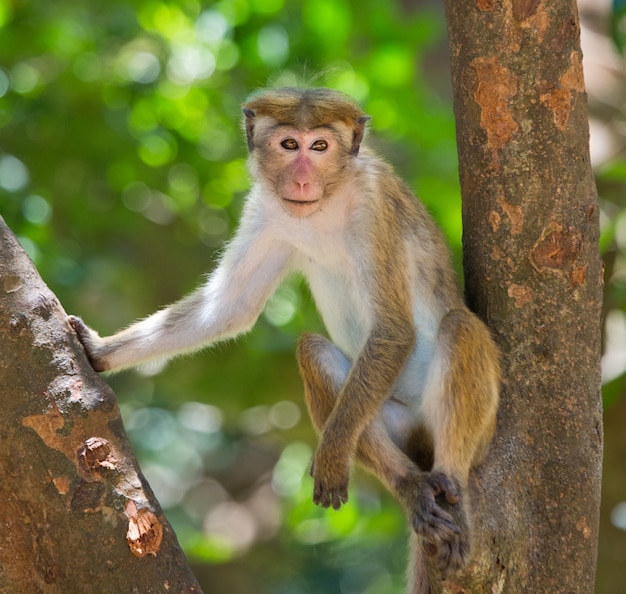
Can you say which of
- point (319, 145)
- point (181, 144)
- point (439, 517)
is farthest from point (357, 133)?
point (181, 144)

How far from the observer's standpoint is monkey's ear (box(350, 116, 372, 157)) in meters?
4.98

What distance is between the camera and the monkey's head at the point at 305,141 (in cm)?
477

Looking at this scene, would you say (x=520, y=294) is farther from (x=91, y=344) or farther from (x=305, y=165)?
(x=91, y=344)

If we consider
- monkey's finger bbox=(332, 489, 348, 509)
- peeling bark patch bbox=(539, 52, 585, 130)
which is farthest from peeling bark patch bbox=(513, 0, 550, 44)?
monkey's finger bbox=(332, 489, 348, 509)

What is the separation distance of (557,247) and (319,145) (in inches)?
55.8

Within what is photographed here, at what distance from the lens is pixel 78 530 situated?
335cm

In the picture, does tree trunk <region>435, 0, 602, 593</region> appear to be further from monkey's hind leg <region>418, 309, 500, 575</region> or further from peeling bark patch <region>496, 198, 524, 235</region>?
monkey's hind leg <region>418, 309, 500, 575</region>

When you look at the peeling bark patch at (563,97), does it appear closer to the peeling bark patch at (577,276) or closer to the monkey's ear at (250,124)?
the peeling bark patch at (577,276)

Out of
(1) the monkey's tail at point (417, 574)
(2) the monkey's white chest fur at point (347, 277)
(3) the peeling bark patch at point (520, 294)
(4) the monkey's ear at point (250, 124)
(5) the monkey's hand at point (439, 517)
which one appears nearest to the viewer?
(5) the monkey's hand at point (439, 517)

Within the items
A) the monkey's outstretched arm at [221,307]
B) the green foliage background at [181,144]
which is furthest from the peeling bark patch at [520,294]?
the green foliage background at [181,144]

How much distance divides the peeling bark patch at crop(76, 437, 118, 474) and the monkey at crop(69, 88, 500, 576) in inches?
46.1

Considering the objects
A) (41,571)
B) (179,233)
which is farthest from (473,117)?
(179,233)

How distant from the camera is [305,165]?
187 inches

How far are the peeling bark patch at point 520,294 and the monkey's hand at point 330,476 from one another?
109 cm
